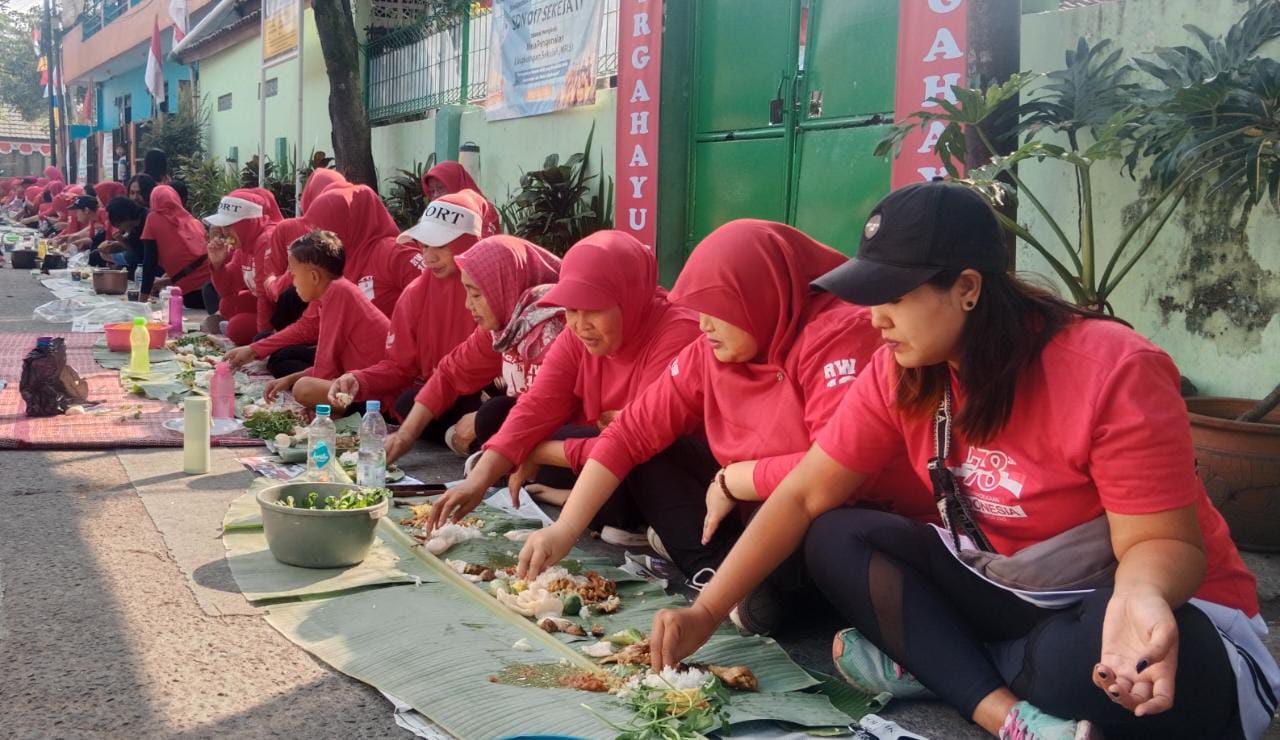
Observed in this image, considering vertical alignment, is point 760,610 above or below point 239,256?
below

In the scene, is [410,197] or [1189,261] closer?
[1189,261]

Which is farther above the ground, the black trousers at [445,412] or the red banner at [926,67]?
the red banner at [926,67]

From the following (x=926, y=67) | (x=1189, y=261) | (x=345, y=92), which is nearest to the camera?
(x=1189, y=261)

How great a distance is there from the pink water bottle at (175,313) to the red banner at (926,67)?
18.9 ft

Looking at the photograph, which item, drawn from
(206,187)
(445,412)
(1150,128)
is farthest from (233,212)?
(206,187)

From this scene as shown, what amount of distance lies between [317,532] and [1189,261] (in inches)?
122

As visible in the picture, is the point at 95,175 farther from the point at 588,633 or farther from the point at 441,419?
the point at 588,633

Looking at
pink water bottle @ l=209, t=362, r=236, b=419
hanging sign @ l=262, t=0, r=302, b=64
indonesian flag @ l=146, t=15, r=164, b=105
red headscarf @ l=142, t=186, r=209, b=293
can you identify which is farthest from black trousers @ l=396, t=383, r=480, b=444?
indonesian flag @ l=146, t=15, r=164, b=105

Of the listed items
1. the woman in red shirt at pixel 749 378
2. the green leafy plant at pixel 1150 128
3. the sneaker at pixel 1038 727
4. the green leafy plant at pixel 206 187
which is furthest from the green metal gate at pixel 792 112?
the green leafy plant at pixel 206 187

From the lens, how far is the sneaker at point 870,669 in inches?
99.0

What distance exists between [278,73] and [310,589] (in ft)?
50.7

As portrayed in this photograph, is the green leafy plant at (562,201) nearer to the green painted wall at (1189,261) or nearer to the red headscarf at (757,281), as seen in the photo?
the green painted wall at (1189,261)

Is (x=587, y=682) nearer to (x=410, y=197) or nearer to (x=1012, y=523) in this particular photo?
(x=1012, y=523)

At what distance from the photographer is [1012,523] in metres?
2.24
